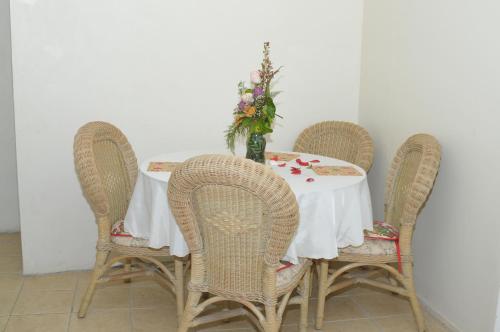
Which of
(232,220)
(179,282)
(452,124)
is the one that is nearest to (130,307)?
(179,282)

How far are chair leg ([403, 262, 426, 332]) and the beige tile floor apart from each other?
79mm

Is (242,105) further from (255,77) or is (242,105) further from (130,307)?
(130,307)

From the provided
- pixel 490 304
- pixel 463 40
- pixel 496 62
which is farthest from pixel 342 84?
pixel 490 304

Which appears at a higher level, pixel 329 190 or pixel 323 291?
pixel 329 190

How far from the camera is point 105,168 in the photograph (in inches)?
109

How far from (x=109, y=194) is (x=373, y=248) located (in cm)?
133

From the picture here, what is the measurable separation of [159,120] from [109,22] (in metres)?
0.64

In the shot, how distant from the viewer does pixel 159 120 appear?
132 inches

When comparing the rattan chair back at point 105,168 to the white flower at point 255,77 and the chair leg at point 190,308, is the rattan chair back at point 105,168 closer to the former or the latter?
the chair leg at point 190,308

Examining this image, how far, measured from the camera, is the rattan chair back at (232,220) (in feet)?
6.05

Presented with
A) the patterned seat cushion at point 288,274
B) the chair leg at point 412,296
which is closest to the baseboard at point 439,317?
the chair leg at point 412,296

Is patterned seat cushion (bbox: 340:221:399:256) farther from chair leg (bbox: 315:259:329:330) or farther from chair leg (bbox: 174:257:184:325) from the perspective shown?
chair leg (bbox: 174:257:184:325)

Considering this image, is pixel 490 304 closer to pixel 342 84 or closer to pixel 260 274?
pixel 260 274

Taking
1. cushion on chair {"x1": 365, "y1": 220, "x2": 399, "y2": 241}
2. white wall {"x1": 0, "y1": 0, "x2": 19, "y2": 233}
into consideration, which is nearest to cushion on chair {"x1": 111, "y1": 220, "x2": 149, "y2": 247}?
cushion on chair {"x1": 365, "y1": 220, "x2": 399, "y2": 241}
